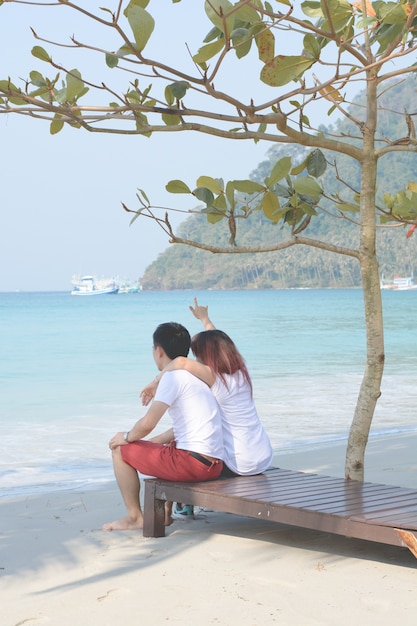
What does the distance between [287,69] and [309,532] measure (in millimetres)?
2250

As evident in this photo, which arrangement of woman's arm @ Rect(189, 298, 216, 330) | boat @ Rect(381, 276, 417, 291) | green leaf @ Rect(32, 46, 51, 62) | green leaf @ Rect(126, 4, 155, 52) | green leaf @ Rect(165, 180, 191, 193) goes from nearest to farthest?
green leaf @ Rect(126, 4, 155, 52) → green leaf @ Rect(32, 46, 51, 62) → green leaf @ Rect(165, 180, 191, 193) → woman's arm @ Rect(189, 298, 216, 330) → boat @ Rect(381, 276, 417, 291)

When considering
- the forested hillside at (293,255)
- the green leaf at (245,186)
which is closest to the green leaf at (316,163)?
the green leaf at (245,186)

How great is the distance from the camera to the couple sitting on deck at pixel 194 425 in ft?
13.9

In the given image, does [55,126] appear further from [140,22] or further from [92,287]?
[92,287]

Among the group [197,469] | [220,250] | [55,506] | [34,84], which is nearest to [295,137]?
[220,250]

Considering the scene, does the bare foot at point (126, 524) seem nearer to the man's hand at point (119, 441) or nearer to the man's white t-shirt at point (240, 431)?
the man's hand at point (119, 441)

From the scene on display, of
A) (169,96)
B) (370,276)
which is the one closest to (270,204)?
(370,276)

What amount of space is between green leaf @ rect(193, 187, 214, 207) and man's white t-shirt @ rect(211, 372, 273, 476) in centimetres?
96

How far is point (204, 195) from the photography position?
3893mm

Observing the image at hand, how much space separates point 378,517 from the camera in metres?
3.56

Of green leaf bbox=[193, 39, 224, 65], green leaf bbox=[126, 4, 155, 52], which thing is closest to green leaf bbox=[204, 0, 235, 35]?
green leaf bbox=[193, 39, 224, 65]

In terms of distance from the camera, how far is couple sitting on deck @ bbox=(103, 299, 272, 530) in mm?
4238

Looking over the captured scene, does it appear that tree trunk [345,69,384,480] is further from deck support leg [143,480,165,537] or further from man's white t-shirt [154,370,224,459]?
deck support leg [143,480,165,537]

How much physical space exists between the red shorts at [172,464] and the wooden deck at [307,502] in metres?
0.05
